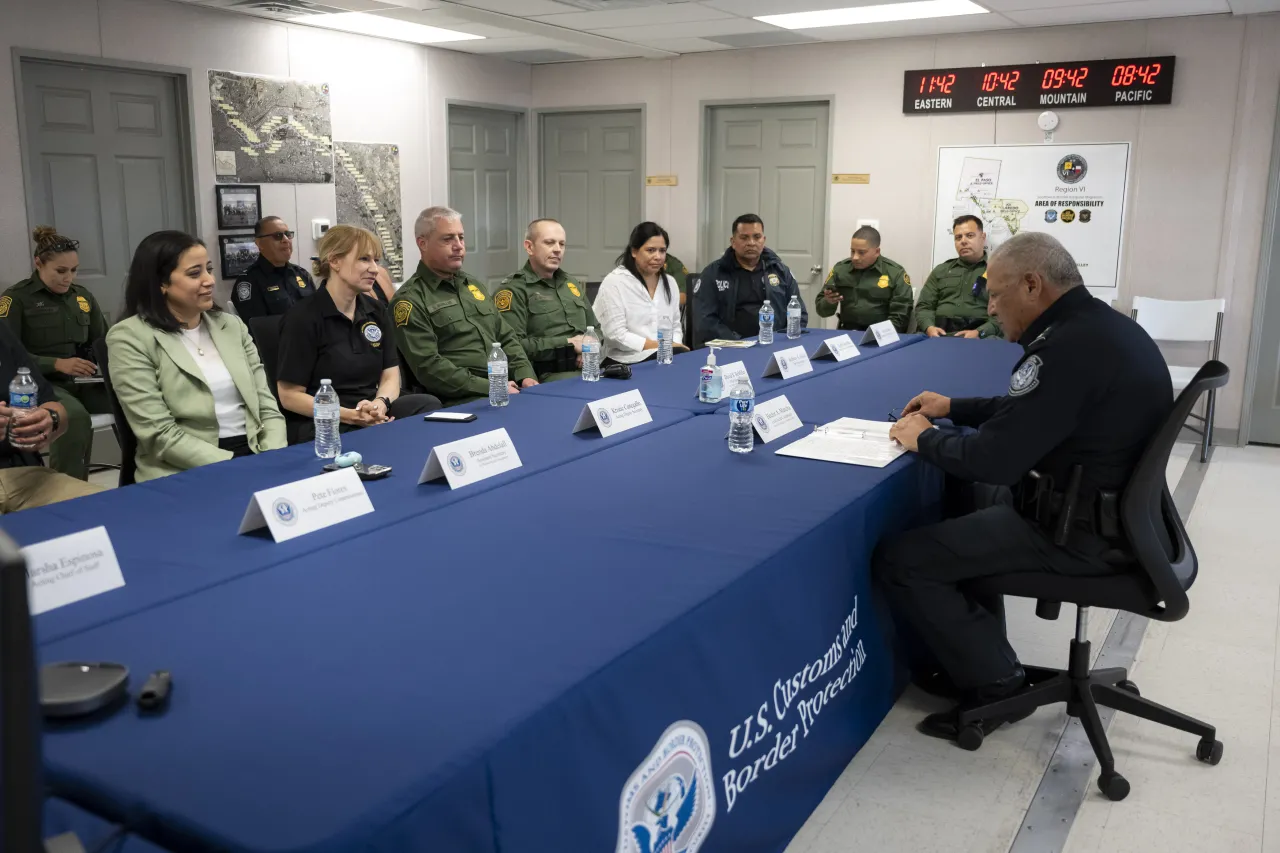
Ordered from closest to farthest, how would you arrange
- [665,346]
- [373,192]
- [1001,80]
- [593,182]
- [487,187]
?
[665,346] < [1001,80] < [373,192] < [487,187] < [593,182]

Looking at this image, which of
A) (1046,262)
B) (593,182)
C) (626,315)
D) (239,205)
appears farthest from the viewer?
(593,182)

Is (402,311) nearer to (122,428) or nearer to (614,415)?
(122,428)

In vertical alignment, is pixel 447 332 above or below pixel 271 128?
below

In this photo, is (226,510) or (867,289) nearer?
(226,510)

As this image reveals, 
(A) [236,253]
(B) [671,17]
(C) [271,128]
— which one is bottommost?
(A) [236,253]

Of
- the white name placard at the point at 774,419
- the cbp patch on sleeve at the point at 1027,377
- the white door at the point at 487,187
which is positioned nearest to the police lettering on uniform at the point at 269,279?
the white door at the point at 487,187

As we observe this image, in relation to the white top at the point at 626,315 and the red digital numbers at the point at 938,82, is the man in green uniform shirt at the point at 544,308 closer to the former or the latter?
the white top at the point at 626,315

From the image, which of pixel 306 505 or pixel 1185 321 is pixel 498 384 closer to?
pixel 306 505

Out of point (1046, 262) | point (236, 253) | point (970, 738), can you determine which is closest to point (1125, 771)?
point (970, 738)

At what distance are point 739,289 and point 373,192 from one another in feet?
9.02

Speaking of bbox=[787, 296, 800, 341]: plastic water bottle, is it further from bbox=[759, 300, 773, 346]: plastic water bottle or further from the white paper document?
the white paper document

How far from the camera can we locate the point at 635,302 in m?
4.93

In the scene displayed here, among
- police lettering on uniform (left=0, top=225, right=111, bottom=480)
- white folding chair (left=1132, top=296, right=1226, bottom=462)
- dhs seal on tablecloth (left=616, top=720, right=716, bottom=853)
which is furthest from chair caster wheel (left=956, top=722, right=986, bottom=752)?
white folding chair (left=1132, top=296, right=1226, bottom=462)

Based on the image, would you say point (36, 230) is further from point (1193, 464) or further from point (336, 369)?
point (1193, 464)
